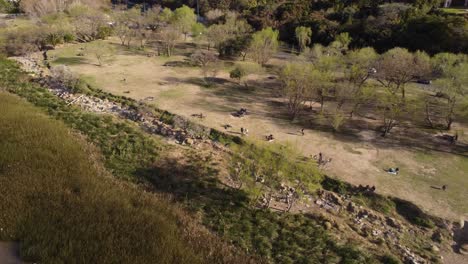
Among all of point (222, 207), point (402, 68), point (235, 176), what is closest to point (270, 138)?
point (235, 176)

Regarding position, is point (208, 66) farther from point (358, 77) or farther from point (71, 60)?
point (71, 60)

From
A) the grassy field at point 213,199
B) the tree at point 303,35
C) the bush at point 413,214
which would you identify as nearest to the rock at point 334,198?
the grassy field at point 213,199

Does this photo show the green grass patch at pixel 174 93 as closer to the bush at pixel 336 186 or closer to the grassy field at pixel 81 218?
the bush at pixel 336 186

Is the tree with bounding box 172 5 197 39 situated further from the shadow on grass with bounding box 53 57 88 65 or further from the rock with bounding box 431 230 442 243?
the rock with bounding box 431 230 442 243

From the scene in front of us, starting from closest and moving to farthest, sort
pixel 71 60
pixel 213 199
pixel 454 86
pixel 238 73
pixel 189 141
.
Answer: pixel 213 199, pixel 189 141, pixel 454 86, pixel 238 73, pixel 71 60

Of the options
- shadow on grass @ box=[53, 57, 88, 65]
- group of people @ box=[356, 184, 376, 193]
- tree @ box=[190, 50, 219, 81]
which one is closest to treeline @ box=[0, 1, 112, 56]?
shadow on grass @ box=[53, 57, 88, 65]
